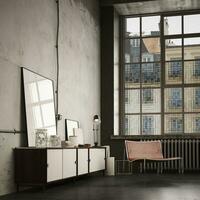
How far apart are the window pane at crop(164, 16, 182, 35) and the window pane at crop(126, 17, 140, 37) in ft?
2.46

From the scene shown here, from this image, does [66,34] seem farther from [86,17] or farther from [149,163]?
[149,163]

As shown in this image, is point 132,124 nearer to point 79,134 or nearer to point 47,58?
point 79,134

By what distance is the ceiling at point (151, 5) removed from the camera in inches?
426

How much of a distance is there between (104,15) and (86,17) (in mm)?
1384

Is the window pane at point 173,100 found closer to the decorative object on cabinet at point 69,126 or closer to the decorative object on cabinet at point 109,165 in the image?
the decorative object on cabinet at point 109,165

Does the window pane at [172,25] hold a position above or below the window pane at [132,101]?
above

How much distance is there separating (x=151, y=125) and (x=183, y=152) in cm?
121

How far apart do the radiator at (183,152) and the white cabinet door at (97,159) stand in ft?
5.79

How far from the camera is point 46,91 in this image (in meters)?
7.39

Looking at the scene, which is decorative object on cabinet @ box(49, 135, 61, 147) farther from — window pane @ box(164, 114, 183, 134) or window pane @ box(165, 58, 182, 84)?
window pane @ box(165, 58, 182, 84)

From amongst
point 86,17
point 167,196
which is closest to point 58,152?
point 167,196

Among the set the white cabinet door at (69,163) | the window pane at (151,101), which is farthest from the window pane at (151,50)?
the white cabinet door at (69,163)

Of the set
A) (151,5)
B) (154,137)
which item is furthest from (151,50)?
(154,137)

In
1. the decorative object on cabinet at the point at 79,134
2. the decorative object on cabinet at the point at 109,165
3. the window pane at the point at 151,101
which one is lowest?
the decorative object on cabinet at the point at 109,165
